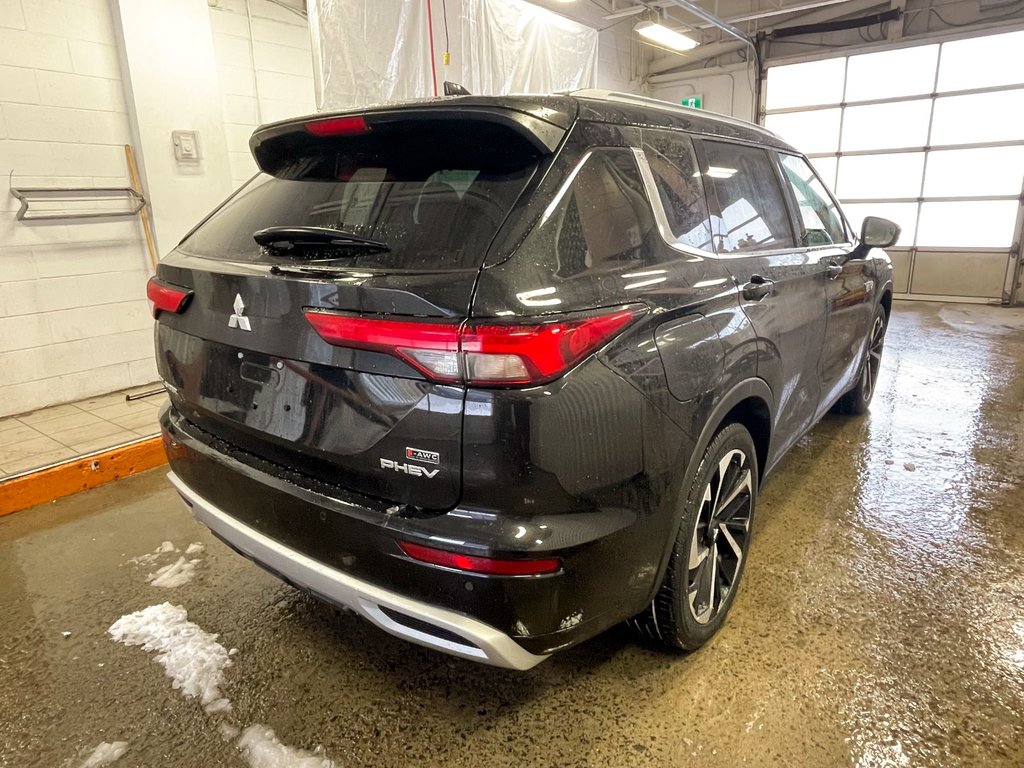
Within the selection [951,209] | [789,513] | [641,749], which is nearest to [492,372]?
[641,749]

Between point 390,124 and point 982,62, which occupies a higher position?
point 982,62

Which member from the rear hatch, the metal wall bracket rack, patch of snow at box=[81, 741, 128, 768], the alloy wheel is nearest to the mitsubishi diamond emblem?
the rear hatch

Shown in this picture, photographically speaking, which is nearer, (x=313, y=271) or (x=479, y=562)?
(x=479, y=562)

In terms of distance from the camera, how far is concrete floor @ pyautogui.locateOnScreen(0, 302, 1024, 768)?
1.75 m

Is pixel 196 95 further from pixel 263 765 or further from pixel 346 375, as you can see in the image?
pixel 263 765

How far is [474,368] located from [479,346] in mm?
46

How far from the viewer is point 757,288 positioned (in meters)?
2.09

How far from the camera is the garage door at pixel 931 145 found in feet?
28.9

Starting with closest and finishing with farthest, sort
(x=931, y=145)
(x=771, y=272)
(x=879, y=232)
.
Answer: (x=771, y=272)
(x=879, y=232)
(x=931, y=145)

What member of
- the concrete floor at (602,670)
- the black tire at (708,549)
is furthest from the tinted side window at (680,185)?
the concrete floor at (602,670)

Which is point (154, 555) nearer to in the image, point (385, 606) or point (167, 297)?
point (167, 297)

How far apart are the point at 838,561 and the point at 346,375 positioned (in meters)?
2.19

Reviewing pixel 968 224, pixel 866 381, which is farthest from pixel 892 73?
pixel 866 381

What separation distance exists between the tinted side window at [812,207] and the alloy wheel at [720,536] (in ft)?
3.87
